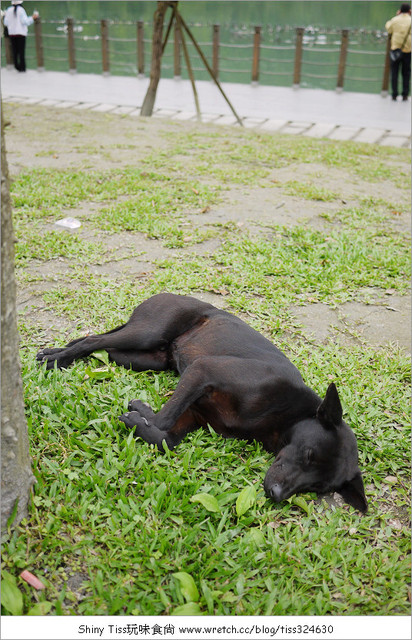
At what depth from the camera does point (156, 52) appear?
1116 centimetres

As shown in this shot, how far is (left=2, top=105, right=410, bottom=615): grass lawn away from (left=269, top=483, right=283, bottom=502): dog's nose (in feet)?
0.33

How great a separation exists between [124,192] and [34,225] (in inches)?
59.1

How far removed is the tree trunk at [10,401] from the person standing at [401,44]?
1434 cm

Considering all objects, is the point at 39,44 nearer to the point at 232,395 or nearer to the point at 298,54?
the point at 298,54

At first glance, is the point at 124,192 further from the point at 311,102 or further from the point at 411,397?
the point at 311,102

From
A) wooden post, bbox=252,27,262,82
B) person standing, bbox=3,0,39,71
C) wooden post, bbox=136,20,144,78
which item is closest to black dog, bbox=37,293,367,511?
wooden post, bbox=252,27,262,82

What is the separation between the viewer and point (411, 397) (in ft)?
12.9

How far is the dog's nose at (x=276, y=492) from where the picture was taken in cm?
287

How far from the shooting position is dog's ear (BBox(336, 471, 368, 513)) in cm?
A: 298

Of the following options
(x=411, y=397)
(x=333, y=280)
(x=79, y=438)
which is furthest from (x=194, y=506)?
(x=333, y=280)

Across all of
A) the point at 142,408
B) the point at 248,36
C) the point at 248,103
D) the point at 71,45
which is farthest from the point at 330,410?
the point at 248,36

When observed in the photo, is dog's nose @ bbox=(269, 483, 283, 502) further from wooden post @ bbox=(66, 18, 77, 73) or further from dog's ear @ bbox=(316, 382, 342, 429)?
wooden post @ bbox=(66, 18, 77, 73)

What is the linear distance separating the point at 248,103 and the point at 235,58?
5183 mm

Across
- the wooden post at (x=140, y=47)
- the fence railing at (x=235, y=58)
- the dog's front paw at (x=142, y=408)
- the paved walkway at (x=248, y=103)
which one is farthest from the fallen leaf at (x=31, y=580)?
the wooden post at (x=140, y=47)
